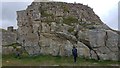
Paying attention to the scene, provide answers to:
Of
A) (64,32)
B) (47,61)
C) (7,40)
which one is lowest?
(47,61)

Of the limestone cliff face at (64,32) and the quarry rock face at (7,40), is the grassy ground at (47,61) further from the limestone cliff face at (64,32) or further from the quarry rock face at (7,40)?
the quarry rock face at (7,40)

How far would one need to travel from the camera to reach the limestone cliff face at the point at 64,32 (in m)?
32.2

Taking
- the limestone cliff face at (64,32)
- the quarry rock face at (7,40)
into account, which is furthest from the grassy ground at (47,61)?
the quarry rock face at (7,40)

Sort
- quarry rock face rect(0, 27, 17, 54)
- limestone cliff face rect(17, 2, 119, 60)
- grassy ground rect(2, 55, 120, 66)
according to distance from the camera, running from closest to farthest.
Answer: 1. grassy ground rect(2, 55, 120, 66)
2. limestone cliff face rect(17, 2, 119, 60)
3. quarry rock face rect(0, 27, 17, 54)

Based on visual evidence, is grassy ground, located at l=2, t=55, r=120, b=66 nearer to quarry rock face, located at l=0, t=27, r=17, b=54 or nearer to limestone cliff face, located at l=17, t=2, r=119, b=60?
limestone cliff face, located at l=17, t=2, r=119, b=60

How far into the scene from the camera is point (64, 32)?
33.0 metres

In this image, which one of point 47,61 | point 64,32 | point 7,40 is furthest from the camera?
point 7,40

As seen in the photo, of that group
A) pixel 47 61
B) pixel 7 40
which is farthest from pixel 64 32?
pixel 7 40

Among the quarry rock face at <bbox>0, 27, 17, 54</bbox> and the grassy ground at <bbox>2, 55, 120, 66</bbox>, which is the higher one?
the quarry rock face at <bbox>0, 27, 17, 54</bbox>

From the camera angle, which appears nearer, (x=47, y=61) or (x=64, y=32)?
(x=47, y=61)

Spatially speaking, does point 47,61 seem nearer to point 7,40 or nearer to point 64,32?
point 64,32

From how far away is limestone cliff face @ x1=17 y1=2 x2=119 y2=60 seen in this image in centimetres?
3216

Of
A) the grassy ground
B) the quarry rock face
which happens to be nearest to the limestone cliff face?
the quarry rock face

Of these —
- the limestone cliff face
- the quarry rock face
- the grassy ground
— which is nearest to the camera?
the grassy ground
